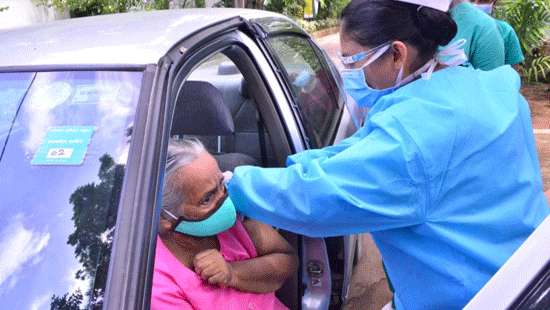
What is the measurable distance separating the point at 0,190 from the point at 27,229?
16cm

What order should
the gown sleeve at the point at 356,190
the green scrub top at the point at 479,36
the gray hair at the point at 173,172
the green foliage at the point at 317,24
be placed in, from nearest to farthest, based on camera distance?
the gown sleeve at the point at 356,190 → the gray hair at the point at 173,172 → the green scrub top at the point at 479,36 → the green foliage at the point at 317,24

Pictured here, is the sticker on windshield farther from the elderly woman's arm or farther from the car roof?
the elderly woman's arm

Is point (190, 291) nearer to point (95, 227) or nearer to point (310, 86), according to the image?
point (95, 227)

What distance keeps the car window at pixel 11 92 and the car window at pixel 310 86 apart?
1146 mm

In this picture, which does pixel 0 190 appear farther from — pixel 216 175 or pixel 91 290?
pixel 216 175

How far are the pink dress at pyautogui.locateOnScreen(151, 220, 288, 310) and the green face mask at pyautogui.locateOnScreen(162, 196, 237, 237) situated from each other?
9 centimetres

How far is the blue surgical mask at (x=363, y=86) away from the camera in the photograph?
1509 millimetres

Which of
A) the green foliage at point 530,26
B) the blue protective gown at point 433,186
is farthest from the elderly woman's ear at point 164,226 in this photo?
the green foliage at point 530,26

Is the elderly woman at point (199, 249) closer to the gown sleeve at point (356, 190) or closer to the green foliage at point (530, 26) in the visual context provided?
the gown sleeve at point (356, 190)

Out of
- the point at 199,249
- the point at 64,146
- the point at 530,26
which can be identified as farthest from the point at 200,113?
the point at 530,26

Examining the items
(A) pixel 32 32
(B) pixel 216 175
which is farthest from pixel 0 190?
(A) pixel 32 32

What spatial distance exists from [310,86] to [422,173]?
1.72 meters

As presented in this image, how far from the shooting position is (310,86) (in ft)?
Answer: 9.55

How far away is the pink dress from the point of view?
1.61 meters
